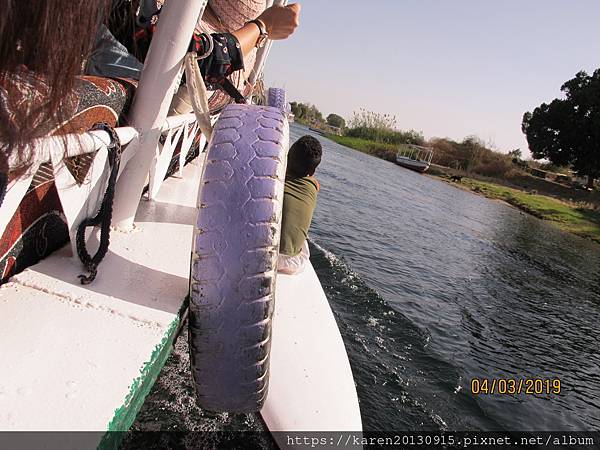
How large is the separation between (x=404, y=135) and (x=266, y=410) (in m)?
60.7

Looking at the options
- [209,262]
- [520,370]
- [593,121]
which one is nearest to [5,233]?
[209,262]

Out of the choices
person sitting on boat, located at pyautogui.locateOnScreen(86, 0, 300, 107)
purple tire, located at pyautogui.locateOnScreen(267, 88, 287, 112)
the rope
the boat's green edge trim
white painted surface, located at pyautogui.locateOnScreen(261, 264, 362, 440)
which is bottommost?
white painted surface, located at pyautogui.locateOnScreen(261, 264, 362, 440)

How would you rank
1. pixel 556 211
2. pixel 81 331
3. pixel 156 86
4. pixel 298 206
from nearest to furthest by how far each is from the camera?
pixel 81 331
pixel 156 86
pixel 298 206
pixel 556 211

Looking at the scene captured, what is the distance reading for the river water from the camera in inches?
132

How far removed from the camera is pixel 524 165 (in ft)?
149

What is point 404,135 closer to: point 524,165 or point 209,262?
point 524,165

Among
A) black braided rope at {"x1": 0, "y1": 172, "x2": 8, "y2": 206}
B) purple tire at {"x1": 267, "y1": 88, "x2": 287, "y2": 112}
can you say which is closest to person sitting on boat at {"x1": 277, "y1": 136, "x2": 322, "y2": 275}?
black braided rope at {"x1": 0, "y1": 172, "x2": 8, "y2": 206}

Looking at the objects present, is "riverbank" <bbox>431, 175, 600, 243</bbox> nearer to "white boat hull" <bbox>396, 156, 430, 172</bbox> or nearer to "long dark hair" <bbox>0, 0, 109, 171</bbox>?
"white boat hull" <bbox>396, 156, 430, 172</bbox>

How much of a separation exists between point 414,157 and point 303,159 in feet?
146

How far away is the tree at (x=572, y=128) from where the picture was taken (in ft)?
121

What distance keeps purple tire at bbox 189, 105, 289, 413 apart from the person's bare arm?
32.0 inches
